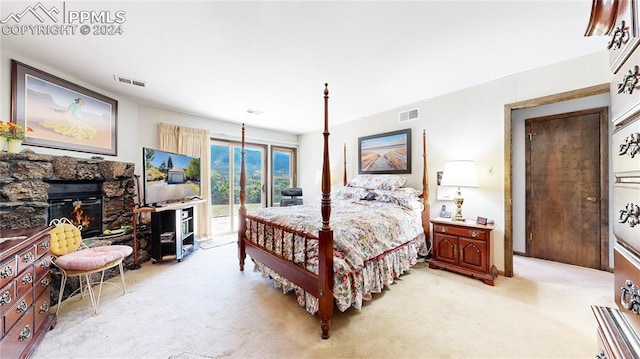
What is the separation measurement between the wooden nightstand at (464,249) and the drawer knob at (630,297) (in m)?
2.24

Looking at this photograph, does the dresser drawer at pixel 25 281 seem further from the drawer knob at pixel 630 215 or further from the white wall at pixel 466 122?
the drawer knob at pixel 630 215

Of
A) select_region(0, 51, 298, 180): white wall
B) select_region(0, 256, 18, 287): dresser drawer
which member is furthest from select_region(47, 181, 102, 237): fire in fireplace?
select_region(0, 256, 18, 287): dresser drawer

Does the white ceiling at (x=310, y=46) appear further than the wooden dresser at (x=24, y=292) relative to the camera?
Yes

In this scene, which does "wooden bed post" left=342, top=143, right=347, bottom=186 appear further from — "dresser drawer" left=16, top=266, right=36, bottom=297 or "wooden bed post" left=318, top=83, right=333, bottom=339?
"dresser drawer" left=16, top=266, right=36, bottom=297

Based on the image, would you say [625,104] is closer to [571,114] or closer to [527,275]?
[527,275]

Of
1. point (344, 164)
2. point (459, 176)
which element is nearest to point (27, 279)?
point (459, 176)

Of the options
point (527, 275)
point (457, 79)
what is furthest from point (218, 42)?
point (527, 275)

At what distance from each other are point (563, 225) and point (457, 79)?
101 inches

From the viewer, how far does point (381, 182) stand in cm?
370

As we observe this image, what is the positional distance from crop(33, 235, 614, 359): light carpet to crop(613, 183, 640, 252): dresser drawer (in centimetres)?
139

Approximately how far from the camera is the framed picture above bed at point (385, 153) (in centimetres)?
380

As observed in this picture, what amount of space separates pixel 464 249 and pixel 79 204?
477 centimetres

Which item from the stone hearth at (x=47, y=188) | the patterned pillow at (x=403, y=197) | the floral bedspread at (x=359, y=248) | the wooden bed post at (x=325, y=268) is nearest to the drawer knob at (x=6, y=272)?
the stone hearth at (x=47, y=188)

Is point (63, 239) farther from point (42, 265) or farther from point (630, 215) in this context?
point (630, 215)
